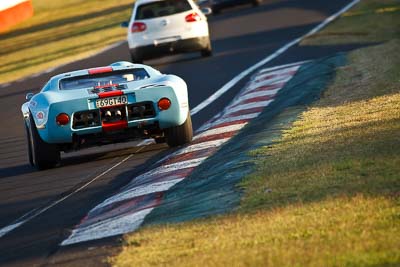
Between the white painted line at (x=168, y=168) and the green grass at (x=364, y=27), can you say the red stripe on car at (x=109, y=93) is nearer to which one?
the white painted line at (x=168, y=168)

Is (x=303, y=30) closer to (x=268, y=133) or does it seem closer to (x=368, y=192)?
(x=268, y=133)

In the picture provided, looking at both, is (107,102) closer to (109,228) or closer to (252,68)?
(109,228)

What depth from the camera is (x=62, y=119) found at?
512 inches

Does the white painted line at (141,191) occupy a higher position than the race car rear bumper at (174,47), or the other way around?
the white painted line at (141,191)

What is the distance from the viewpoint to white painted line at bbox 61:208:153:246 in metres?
8.33

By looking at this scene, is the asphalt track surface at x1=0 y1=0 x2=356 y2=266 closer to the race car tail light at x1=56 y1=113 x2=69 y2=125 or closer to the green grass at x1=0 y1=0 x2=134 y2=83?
the race car tail light at x1=56 y1=113 x2=69 y2=125

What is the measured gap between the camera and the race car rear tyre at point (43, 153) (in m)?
13.1

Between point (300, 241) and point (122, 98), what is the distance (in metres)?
6.36

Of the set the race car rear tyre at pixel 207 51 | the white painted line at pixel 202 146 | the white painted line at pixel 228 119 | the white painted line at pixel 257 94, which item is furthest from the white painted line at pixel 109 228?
the race car rear tyre at pixel 207 51

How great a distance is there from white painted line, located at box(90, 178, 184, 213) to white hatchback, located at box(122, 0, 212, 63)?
Result: 51.6ft

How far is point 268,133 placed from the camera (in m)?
12.1

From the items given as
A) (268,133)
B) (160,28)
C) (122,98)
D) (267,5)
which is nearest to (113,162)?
(122,98)

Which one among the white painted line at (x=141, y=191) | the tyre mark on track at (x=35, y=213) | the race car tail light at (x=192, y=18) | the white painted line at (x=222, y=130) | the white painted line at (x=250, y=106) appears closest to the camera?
the tyre mark on track at (x=35, y=213)

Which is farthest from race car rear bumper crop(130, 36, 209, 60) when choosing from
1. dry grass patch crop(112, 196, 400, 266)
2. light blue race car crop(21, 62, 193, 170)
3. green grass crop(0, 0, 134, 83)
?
dry grass patch crop(112, 196, 400, 266)
